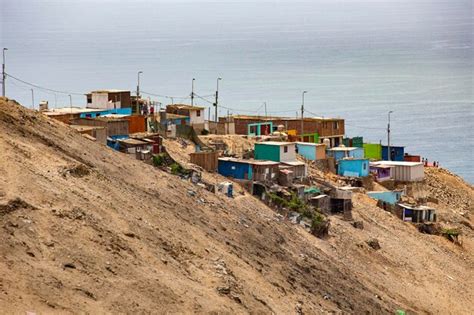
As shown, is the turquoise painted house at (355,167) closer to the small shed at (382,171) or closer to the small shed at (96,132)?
the small shed at (382,171)

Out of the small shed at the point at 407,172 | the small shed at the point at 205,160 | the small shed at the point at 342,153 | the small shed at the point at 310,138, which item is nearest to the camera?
the small shed at the point at 205,160

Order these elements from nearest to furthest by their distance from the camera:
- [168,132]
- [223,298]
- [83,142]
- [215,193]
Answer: [223,298] < [83,142] < [215,193] < [168,132]

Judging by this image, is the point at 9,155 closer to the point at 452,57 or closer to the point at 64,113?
the point at 64,113

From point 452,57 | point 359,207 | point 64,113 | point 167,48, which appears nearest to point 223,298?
point 359,207

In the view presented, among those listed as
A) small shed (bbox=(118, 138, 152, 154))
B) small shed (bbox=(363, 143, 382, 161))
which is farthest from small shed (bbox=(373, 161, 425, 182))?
small shed (bbox=(118, 138, 152, 154))

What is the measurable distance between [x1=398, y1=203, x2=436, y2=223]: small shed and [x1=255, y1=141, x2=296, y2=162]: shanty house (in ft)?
12.8

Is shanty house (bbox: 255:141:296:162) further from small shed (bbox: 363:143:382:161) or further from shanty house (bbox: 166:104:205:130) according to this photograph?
small shed (bbox: 363:143:382:161)

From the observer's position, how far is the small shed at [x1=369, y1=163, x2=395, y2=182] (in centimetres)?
3856

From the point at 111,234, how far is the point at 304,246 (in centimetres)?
896

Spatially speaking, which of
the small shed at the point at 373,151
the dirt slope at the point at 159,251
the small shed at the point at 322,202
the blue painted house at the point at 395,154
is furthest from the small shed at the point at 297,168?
the blue painted house at the point at 395,154

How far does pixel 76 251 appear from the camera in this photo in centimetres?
1566

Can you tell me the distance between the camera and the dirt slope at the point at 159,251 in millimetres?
14891

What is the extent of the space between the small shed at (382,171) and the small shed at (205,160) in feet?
30.7

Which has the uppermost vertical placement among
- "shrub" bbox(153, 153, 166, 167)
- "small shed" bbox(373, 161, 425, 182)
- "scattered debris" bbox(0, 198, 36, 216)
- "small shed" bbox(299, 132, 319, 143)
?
"scattered debris" bbox(0, 198, 36, 216)
